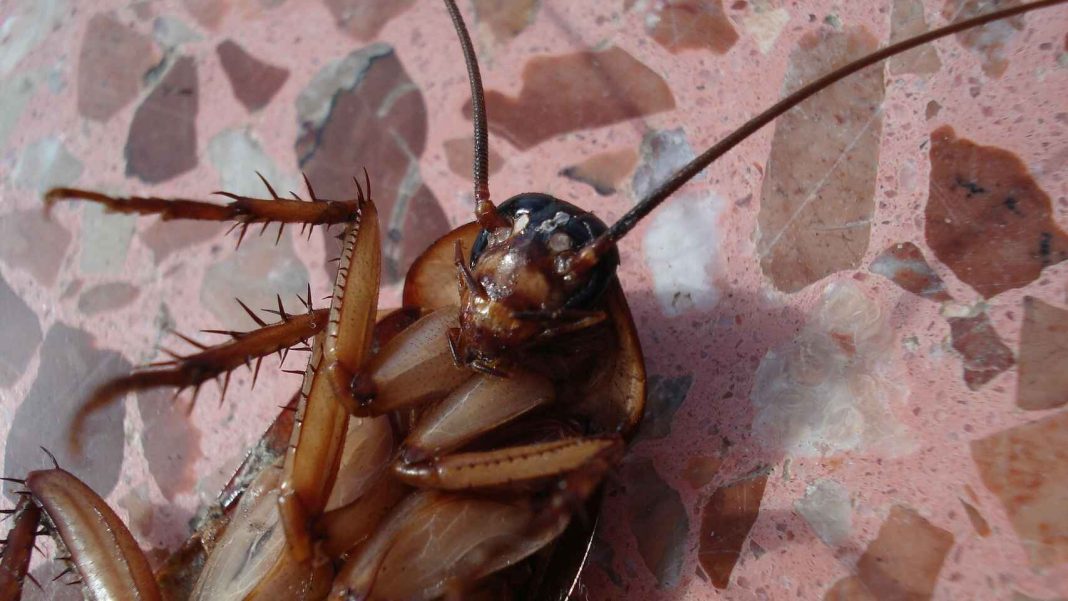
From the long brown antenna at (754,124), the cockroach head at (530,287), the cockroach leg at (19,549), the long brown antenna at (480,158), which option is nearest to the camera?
the long brown antenna at (754,124)

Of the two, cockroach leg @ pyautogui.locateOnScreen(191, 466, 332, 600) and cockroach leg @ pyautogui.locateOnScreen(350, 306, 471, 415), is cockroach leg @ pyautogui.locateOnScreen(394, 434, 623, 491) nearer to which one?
cockroach leg @ pyautogui.locateOnScreen(350, 306, 471, 415)

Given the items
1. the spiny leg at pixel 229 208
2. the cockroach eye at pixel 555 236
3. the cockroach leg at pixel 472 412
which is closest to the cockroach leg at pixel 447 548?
the cockroach leg at pixel 472 412

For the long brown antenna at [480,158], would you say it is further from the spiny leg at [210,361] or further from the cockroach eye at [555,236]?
the spiny leg at [210,361]

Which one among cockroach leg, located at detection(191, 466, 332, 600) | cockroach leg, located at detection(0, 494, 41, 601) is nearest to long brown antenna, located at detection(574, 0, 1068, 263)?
cockroach leg, located at detection(191, 466, 332, 600)

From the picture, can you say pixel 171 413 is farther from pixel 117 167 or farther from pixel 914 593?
pixel 914 593

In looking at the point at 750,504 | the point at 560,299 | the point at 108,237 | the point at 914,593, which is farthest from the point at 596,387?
the point at 108,237

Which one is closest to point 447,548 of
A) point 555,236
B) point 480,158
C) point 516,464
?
point 516,464
